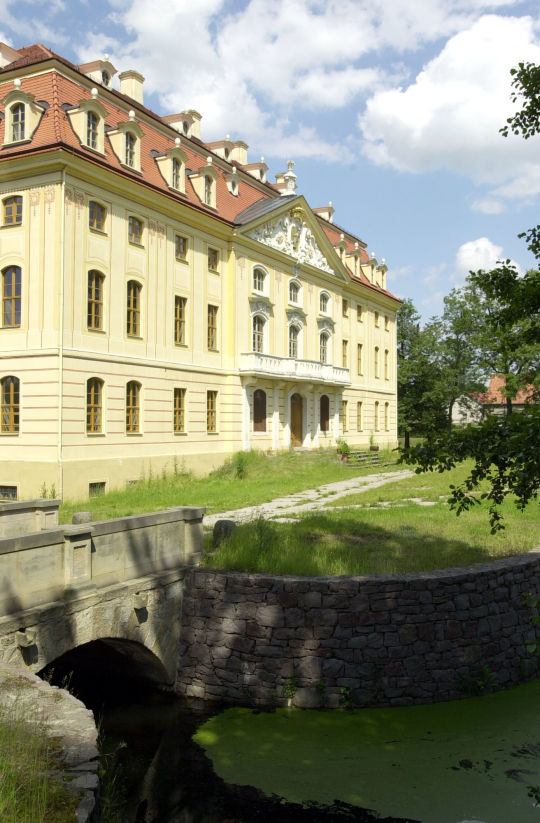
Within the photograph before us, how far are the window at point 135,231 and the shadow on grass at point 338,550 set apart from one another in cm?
1346

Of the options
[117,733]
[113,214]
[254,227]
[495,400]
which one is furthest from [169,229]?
[495,400]

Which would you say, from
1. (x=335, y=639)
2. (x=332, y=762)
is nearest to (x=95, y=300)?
(x=335, y=639)

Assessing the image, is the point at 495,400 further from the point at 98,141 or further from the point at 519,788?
the point at 519,788

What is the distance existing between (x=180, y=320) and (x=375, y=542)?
15616 mm

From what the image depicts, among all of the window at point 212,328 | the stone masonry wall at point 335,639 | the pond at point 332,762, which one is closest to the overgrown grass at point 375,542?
the stone masonry wall at point 335,639

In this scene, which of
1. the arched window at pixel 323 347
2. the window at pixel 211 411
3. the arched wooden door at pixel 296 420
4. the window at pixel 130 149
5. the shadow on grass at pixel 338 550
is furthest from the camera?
the arched window at pixel 323 347

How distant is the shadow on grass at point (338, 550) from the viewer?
10.7 meters

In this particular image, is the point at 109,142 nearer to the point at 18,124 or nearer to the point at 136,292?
the point at 18,124

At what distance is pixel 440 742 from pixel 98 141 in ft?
65.4

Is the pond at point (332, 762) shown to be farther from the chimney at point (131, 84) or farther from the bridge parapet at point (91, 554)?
the chimney at point (131, 84)

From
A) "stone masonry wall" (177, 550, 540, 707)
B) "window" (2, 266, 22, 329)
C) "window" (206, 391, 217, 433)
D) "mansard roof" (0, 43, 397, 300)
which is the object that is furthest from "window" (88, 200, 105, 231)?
"stone masonry wall" (177, 550, 540, 707)

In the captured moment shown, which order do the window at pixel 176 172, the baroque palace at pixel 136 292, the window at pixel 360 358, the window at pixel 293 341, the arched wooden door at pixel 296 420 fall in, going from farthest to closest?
the window at pixel 360 358 < the arched wooden door at pixel 296 420 < the window at pixel 293 341 < the window at pixel 176 172 < the baroque palace at pixel 136 292

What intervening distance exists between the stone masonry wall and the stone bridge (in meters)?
0.48

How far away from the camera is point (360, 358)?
42.0 meters
